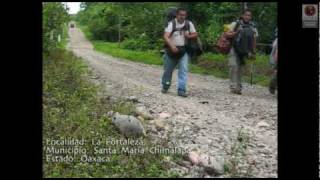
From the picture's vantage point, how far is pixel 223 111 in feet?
23.2

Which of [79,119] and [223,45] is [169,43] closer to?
[223,45]

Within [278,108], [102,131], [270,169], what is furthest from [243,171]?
[102,131]

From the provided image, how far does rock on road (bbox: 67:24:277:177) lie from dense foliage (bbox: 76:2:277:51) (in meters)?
0.25

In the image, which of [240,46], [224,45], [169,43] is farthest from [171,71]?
[240,46]

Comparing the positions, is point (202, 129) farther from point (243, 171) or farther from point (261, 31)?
point (261, 31)

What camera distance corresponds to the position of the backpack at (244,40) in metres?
7.09

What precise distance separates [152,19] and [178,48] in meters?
0.60

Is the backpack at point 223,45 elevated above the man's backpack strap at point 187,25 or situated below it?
below

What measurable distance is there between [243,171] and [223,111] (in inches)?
→ 34.8

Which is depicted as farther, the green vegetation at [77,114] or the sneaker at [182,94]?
the sneaker at [182,94]

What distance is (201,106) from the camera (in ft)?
24.1

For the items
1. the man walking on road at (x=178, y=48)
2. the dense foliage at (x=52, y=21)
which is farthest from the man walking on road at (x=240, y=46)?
the dense foliage at (x=52, y=21)

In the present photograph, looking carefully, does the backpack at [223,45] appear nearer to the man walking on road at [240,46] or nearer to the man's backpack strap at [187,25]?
the man walking on road at [240,46]

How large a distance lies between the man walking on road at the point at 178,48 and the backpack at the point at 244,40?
48 cm
